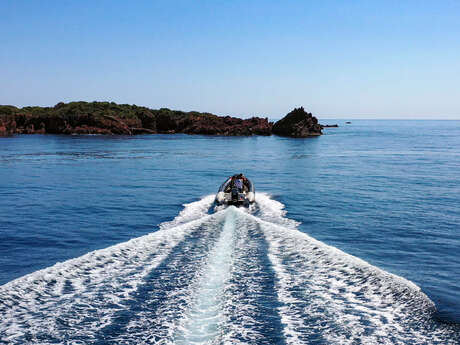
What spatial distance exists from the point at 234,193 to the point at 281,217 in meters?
4.12

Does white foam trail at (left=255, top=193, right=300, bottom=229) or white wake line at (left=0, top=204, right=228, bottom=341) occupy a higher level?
white foam trail at (left=255, top=193, right=300, bottom=229)

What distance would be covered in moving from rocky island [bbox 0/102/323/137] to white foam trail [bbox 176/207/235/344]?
112 m

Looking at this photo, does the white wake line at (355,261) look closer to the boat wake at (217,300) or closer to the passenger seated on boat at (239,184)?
the boat wake at (217,300)

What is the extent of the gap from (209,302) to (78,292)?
13.6 feet

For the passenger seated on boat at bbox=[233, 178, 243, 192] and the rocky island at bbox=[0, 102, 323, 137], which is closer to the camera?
the passenger seated on boat at bbox=[233, 178, 243, 192]

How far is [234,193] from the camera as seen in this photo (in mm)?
25766

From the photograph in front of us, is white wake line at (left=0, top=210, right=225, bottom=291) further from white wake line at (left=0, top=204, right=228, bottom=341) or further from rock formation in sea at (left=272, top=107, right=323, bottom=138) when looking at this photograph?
rock formation in sea at (left=272, top=107, right=323, bottom=138)

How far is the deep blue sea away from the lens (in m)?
9.54

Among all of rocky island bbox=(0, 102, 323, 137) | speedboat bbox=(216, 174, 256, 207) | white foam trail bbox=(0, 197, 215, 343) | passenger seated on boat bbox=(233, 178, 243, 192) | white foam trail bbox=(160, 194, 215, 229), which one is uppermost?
rocky island bbox=(0, 102, 323, 137)

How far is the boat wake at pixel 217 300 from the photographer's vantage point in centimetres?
923

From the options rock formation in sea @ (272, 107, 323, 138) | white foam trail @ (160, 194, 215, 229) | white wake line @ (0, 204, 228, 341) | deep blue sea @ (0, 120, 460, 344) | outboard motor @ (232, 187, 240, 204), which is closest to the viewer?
deep blue sea @ (0, 120, 460, 344)

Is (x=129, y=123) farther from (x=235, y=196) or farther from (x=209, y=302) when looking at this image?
(x=209, y=302)

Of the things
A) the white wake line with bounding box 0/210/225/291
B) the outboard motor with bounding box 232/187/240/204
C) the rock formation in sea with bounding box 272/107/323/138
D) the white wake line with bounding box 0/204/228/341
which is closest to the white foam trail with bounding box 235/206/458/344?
Result: the white wake line with bounding box 0/204/228/341

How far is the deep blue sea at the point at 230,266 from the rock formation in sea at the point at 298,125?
92705mm
